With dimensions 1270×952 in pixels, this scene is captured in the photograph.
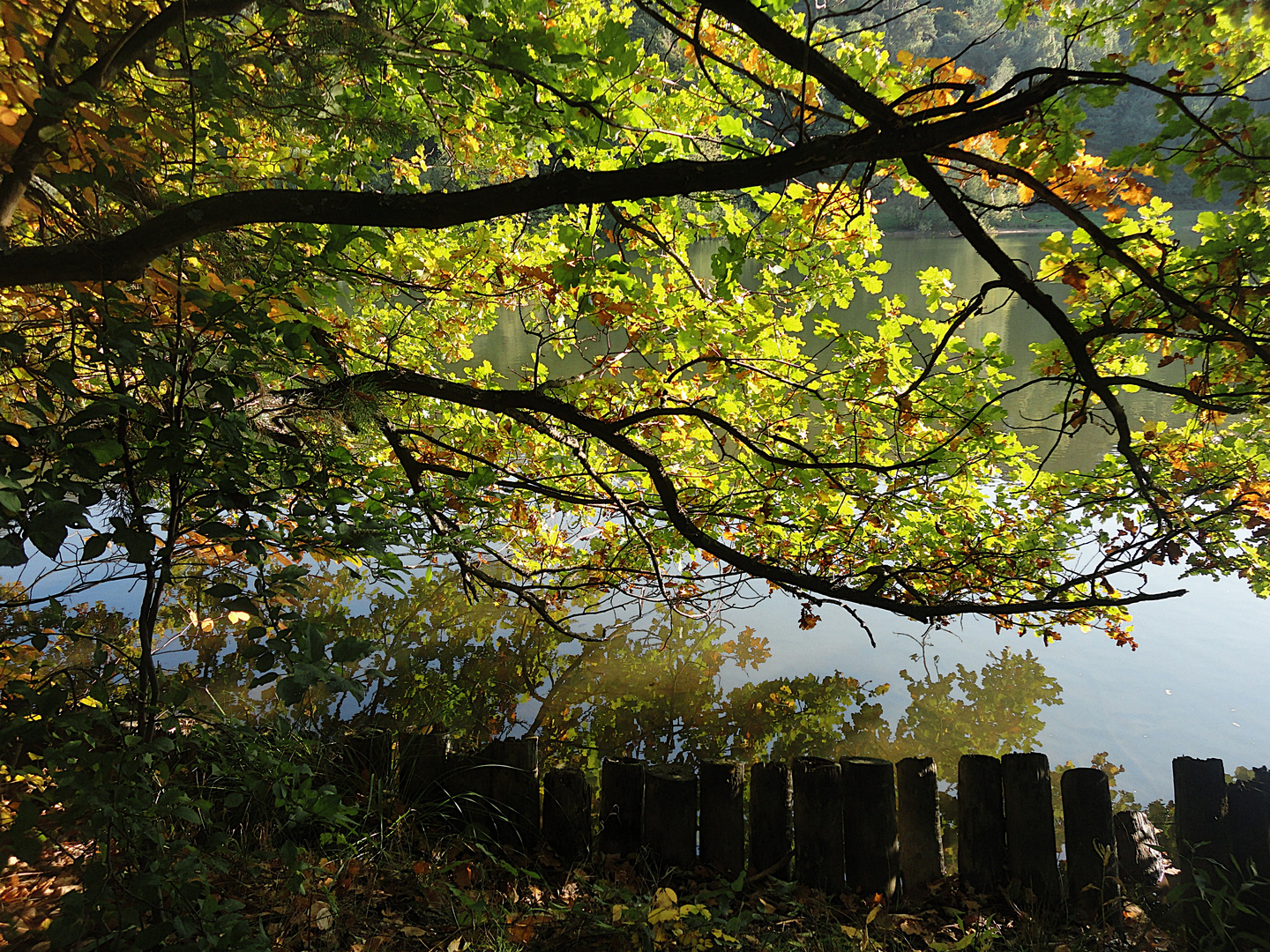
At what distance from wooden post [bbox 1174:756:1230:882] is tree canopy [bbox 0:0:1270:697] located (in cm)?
64

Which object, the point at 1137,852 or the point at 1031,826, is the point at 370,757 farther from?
the point at 1137,852

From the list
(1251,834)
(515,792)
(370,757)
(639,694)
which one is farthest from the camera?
(639,694)

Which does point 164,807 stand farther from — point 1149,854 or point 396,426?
point 1149,854

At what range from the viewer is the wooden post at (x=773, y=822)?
2.82 meters

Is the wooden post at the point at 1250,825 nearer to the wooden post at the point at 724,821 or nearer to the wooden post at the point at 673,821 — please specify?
the wooden post at the point at 724,821

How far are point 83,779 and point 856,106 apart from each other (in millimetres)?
2228

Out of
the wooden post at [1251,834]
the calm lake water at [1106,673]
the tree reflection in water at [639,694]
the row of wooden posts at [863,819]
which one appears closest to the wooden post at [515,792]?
the row of wooden posts at [863,819]

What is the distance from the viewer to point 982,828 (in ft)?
9.19

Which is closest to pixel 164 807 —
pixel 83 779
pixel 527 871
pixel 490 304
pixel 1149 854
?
pixel 83 779

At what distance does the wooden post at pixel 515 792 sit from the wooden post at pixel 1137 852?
2.22 metres

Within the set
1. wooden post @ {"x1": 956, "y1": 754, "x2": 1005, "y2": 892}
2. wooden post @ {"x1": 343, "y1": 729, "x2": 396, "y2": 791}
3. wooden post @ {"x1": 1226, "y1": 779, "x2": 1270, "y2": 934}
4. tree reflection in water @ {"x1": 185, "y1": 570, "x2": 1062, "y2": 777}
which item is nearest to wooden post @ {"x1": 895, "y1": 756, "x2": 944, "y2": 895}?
wooden post @ {"x1": 956, "y1": 754, "x2": 1005, "y2": 892}

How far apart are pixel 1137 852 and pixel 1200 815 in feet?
0.86

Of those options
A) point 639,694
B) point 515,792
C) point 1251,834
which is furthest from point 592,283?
point 1251,834

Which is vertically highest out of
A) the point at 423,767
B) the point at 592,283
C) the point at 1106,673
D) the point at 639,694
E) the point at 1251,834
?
the point at 592,283
